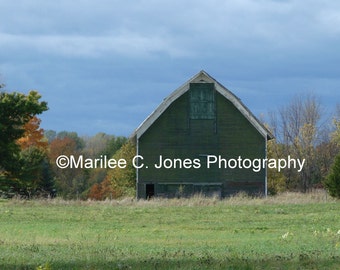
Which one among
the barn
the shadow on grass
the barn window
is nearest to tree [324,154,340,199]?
the barn

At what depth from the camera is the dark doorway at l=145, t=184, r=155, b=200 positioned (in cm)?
5091

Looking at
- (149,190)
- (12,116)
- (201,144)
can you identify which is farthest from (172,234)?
(149,190)

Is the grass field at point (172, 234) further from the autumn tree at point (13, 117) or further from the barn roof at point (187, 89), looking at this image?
the barn roof at point (187, 89)

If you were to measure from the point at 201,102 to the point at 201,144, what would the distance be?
2.58m

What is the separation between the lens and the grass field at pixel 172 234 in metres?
14.5

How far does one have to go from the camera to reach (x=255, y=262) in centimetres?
1409

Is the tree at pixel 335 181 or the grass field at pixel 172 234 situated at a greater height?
the tree at pixel 335 181

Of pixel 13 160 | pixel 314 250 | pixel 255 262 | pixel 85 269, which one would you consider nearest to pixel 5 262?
pixel 85 269

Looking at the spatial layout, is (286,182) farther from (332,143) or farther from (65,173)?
(65,173)

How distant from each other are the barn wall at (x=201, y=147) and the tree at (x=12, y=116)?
7479mm

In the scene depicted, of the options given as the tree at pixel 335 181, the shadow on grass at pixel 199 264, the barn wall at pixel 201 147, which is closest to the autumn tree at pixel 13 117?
the barn wall at pixel 201 147

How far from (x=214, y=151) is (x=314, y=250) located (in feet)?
110

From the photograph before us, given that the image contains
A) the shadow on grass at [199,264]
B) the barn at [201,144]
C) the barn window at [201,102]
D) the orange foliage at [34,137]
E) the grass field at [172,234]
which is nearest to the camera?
the shadow on grass at [199,264]

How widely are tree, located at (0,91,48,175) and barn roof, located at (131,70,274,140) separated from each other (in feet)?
22.6
